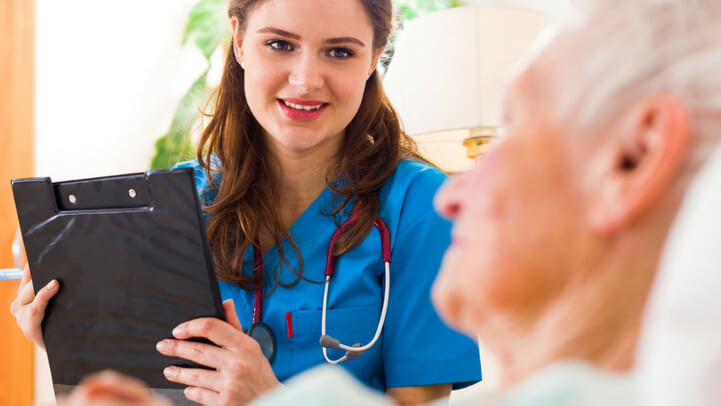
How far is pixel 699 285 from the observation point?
0.37 metres

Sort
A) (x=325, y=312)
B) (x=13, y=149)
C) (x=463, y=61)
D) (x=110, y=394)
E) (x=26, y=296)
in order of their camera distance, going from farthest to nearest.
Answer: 1. (x=13, y=149)
2. (x=463, y=61)
3. (x=325, y=312)
4. (x=26, y=296)
5. (x=110, y=394)

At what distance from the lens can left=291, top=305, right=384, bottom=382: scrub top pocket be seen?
3.77 ft

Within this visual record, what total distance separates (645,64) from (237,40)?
3.43 ft

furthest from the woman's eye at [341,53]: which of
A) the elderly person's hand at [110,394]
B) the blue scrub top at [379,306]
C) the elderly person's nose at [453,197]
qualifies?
the elderly person's hand at [110,394]

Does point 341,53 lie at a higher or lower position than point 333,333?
higher

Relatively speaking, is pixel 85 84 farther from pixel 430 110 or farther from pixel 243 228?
pixel 243 228

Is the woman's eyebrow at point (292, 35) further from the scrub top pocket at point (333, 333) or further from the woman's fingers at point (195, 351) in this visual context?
the woman's fingers at point (195, 351)

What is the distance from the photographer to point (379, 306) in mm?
1172

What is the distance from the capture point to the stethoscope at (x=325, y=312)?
1.09 meters

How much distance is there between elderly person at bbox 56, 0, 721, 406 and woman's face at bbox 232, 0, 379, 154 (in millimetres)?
786

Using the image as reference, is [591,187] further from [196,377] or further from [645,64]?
[196,377]

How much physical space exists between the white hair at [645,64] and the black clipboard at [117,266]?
48 centimetres

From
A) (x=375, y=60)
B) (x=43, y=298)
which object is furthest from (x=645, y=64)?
(x=375, y=60)

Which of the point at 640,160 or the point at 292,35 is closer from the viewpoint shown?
the point at 640,160
